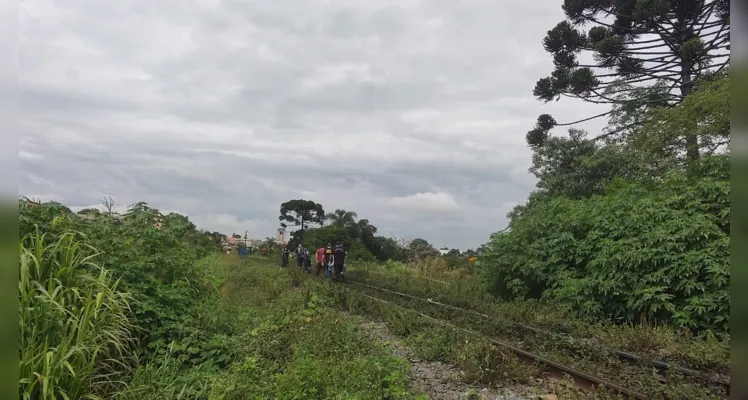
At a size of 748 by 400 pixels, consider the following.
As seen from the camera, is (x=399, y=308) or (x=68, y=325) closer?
(x=68, y=325)

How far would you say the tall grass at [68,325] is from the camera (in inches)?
146

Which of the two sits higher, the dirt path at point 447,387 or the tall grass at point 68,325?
the tall grass at point 68,325

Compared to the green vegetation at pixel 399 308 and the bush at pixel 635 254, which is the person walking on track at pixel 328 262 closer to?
the green vegetation at pixel 399 308

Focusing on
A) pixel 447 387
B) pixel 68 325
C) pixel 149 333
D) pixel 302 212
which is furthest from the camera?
pixel 302 212

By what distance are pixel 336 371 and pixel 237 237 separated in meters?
58.9

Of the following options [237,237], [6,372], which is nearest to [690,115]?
[6,372]

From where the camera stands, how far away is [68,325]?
4.24m

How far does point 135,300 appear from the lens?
5535 mm

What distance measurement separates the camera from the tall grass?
3.71 meters

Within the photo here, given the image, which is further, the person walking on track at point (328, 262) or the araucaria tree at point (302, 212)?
the araucaria tree at point (302, 212)

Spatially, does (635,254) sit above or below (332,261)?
above

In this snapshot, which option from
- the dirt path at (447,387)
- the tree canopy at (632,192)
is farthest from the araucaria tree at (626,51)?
the dirt path at (447,387)

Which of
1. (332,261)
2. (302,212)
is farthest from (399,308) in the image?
(302,212)

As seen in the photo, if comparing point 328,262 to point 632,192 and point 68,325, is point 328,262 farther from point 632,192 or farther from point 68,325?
point 68,325
